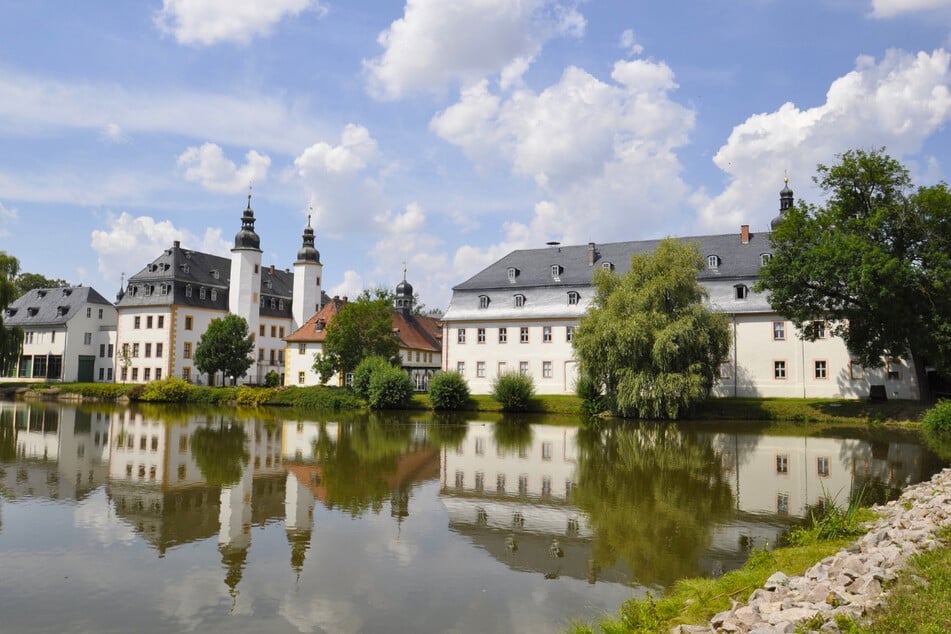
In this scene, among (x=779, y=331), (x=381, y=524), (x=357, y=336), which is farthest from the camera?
(x=357, y=336)

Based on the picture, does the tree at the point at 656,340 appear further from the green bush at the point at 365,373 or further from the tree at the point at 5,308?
the tree at the point at 5,308

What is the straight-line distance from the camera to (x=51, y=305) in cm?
7106

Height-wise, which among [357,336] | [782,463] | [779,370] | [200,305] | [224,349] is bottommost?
[782,463]

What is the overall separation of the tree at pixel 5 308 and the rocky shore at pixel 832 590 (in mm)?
58367

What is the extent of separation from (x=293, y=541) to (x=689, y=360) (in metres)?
29.4

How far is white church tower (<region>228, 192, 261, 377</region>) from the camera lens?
224 ft

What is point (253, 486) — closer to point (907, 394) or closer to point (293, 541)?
point (293, 541)

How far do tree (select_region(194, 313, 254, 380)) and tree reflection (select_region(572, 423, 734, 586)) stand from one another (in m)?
39.4

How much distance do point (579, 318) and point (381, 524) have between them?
36162mm

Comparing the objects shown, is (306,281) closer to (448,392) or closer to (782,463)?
(448,392)

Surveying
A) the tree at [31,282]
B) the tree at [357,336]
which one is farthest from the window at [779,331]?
the tree at [31,282]

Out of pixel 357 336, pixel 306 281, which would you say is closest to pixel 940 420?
pixel 357 336

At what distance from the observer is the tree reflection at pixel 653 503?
1072 centimetres

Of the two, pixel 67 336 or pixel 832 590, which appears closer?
pixel 832 590
